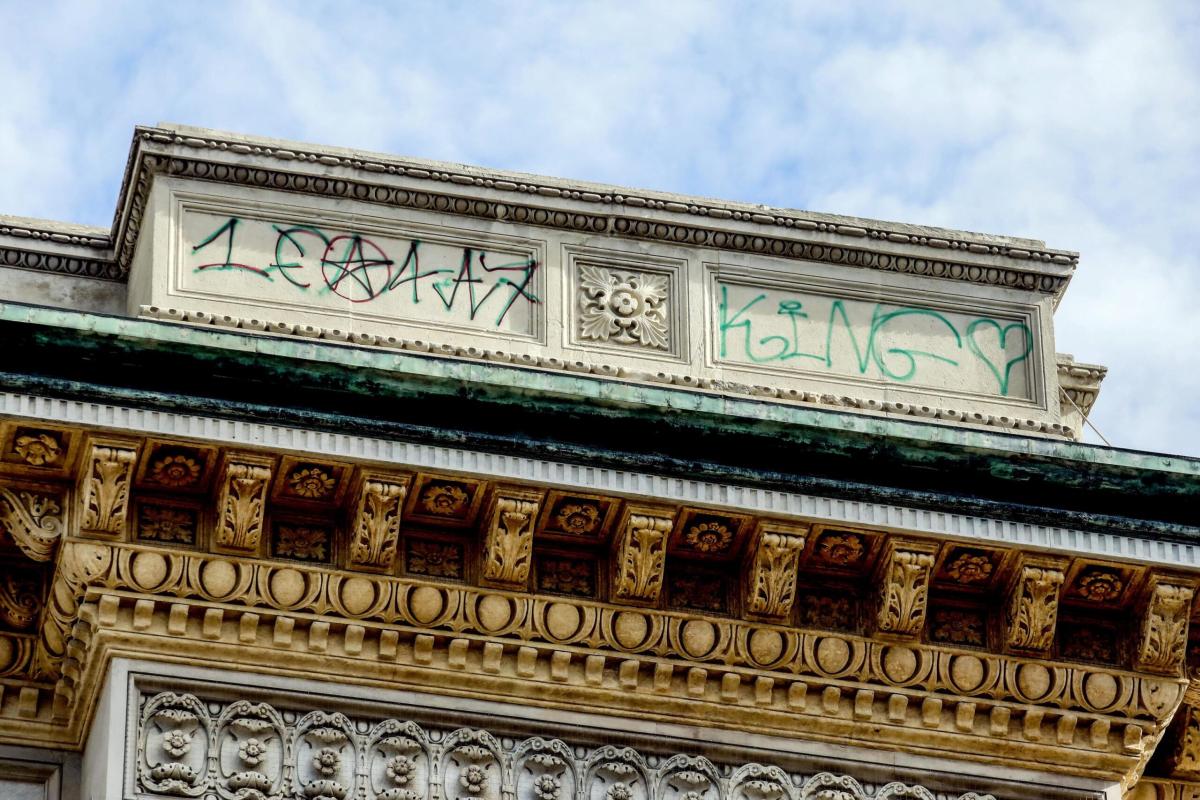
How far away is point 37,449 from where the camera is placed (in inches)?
494

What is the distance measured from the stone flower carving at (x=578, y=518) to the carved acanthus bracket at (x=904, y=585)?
52.5 inches

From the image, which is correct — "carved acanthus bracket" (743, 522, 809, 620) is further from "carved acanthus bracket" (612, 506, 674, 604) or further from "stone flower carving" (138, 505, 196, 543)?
"stone flower carving" (138, 505, 196, 543)

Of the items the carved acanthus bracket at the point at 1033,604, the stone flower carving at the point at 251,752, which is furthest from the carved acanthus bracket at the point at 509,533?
the carved acanthus bracket at the point at 1033,604

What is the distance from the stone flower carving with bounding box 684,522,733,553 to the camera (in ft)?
43.3

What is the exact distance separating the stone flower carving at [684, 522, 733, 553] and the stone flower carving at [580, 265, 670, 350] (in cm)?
163

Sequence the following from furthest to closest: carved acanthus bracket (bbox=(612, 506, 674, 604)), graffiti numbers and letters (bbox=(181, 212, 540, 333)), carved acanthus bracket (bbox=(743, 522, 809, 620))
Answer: graffiti numbers and letters (bbox=(181, 212, 540, 333)), carved acanthus bracket (bbox=(743, 522, 809, 620)), carved acanthus bracket (bbox=(612, 506, 674, 604))

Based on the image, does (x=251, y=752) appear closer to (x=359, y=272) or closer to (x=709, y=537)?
(x=709, y=537)

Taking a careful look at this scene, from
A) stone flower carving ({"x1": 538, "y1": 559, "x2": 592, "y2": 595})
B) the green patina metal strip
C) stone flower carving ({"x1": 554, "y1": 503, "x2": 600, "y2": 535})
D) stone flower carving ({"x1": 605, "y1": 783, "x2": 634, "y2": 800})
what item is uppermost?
the green patina metal strip

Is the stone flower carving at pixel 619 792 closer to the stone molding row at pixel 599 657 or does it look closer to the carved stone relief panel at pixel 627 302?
the stone molding row at pixel 599 657

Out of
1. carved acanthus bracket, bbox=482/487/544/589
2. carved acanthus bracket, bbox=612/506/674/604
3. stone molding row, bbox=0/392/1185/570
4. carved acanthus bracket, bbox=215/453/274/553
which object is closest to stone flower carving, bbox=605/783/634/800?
carved acanthus bracket, bbox=612/506/674/604

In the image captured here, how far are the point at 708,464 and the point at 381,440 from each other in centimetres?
144

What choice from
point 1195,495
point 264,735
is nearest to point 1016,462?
point 1195,495

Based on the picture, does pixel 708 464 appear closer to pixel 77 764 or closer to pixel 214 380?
pixel 214 380

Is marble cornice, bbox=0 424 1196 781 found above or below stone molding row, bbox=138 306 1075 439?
below
